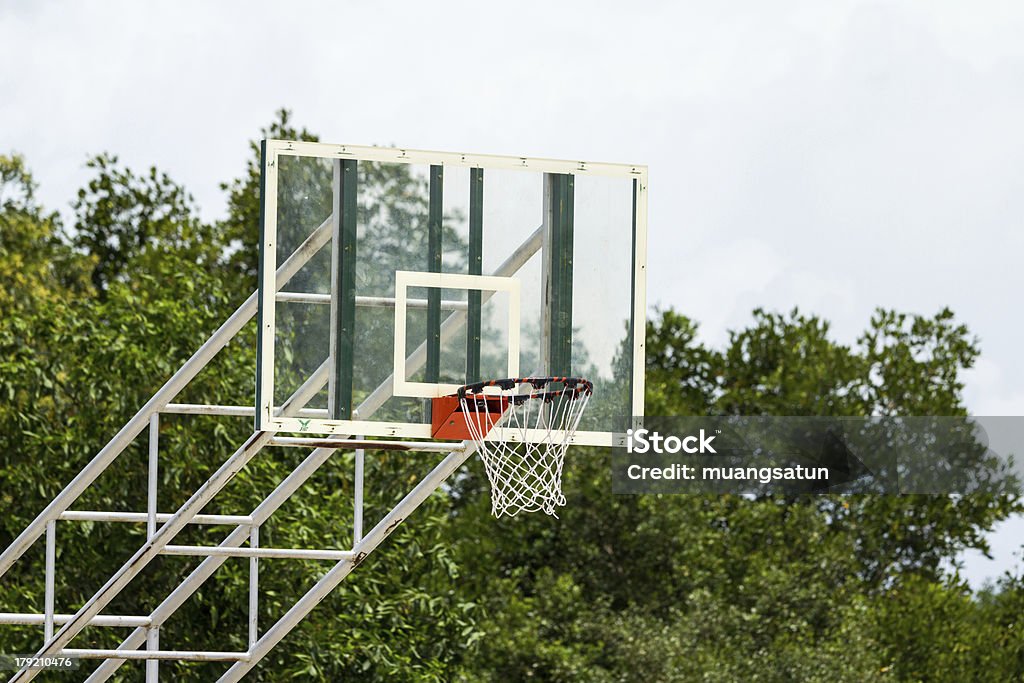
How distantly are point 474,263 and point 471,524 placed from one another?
352 inches

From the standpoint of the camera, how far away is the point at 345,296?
519cm

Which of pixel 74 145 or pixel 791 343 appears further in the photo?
pixel 74 145

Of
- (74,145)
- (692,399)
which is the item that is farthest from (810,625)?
(74,145)

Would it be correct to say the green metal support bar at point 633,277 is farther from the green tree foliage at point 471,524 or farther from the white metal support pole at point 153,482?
the white metal support pole at point 153,482

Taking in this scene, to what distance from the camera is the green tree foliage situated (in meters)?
9.95

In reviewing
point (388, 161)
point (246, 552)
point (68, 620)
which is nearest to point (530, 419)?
point (388, 161)

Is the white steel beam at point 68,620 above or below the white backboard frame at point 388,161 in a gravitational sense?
below

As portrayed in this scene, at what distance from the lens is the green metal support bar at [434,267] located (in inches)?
206

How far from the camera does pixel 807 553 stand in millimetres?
14289

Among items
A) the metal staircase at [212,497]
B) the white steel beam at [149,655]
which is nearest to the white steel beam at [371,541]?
the metal staircase at [212,497]

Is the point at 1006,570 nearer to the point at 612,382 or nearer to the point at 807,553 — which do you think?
the point at 807,553

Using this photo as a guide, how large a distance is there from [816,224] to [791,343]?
4.17 m

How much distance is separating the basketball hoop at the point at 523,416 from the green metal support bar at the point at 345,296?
321 mm

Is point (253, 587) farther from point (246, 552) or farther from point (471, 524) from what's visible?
point (471, 524)
